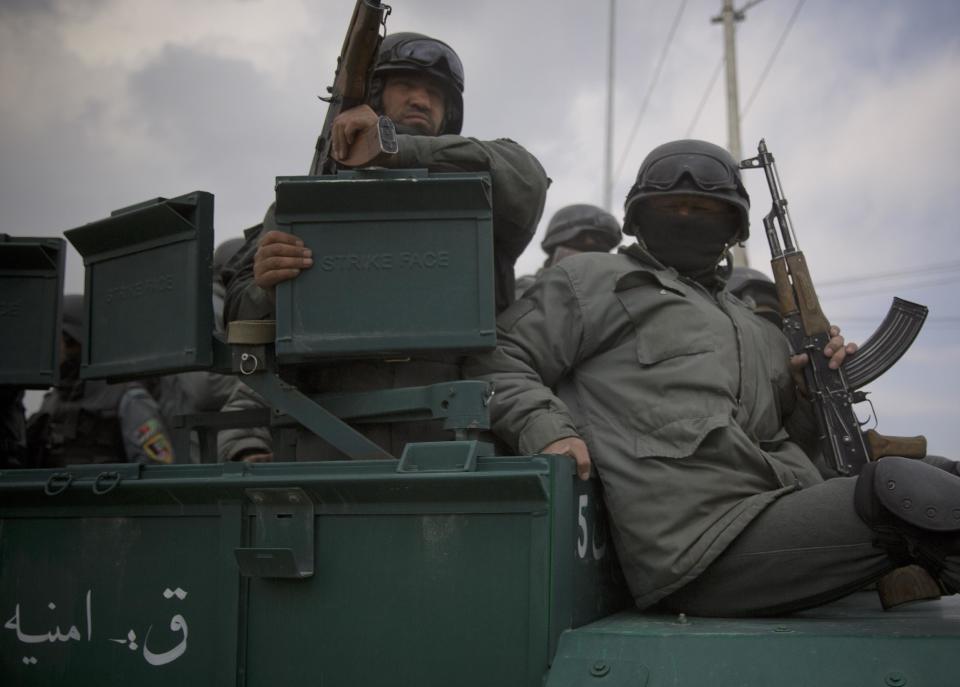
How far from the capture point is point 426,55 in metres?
3.57

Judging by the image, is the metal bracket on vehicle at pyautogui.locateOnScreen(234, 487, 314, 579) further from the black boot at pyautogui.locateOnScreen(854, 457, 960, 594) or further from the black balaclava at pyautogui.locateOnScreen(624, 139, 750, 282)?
the black balaclava at pyautogui.locateOnScreen(624, 139, 750, 282)

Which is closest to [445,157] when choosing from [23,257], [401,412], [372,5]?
[372,5]

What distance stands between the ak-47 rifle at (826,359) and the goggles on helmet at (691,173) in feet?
1.19

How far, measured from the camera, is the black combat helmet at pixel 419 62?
3.56 metres

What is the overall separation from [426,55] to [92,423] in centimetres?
346

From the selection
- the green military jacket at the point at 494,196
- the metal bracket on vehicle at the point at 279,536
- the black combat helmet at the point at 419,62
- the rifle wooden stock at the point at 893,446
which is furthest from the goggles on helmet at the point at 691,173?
the metal bracket on vehicle at the point at 279,536

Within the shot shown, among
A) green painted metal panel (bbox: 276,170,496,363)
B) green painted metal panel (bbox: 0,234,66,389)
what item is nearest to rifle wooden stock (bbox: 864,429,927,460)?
green painted metal panel (bbox: 276,170,496,363)

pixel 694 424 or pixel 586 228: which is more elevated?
pixel 586 228

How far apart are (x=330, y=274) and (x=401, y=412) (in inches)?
17.0

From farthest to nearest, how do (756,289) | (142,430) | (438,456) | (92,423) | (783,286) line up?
(92,423)
(142,430)
(756,289)
(783,286)
(438,456)

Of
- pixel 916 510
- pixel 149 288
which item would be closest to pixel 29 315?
pixel 149 288

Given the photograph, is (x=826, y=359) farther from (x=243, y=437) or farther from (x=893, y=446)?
(x=243, y=437)

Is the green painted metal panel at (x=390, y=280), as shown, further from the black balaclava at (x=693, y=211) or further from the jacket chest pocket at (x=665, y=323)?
the black balaclava at (x=693, y=211)

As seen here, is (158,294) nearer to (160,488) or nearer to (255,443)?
(160,488)
